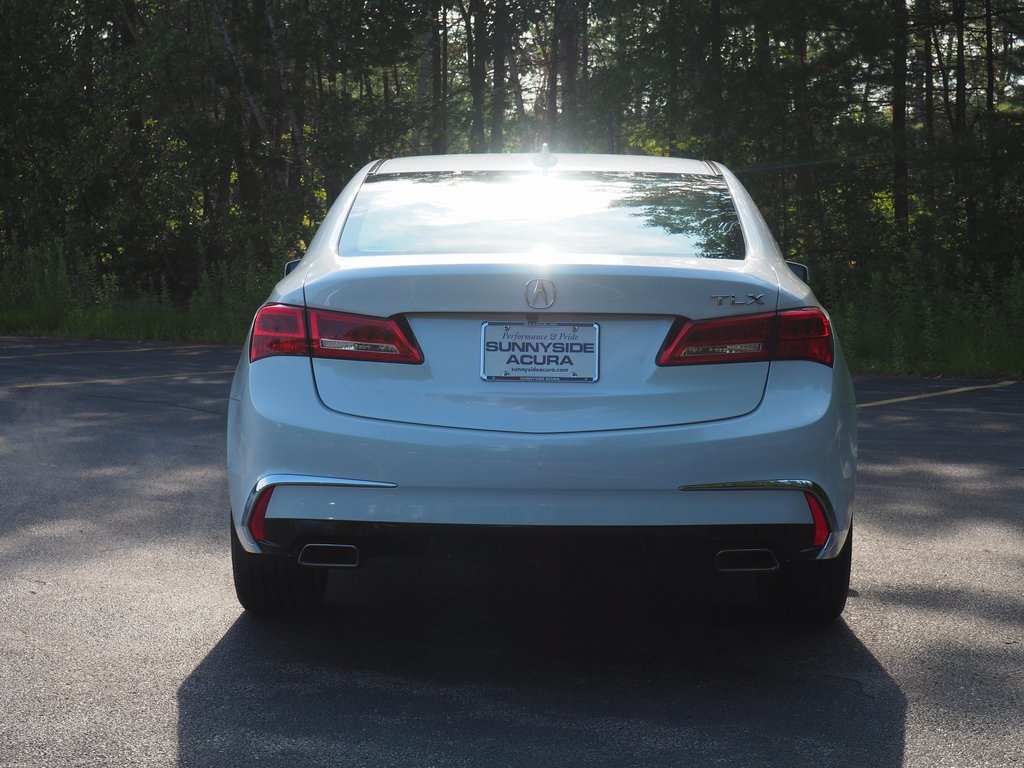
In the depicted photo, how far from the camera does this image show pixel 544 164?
530 cm

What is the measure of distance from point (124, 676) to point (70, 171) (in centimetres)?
2381

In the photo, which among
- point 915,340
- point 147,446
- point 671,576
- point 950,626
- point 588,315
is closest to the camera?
point 588,315

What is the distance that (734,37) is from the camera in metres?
23.4

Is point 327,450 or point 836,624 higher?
point 327,450

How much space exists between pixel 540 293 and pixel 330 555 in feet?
3.18

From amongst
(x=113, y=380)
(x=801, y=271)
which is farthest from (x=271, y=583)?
(x=113, y=380)

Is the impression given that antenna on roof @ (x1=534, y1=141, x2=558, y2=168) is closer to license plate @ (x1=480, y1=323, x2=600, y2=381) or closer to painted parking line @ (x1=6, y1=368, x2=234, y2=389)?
license plate @ (x1=480, y1=323, x2=600, y2=381)

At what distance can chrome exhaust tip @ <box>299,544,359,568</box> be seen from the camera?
400 cm

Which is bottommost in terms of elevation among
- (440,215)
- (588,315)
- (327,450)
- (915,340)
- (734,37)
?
(915,340)

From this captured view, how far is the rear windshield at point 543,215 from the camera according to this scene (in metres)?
4.32

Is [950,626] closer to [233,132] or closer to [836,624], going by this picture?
[836,624]

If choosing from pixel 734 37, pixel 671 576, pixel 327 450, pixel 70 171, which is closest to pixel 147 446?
pixel 671 576

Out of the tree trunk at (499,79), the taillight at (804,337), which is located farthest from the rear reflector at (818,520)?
the tree trunk at (499,79)

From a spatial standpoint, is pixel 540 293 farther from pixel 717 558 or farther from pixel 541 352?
pixel 717 558
